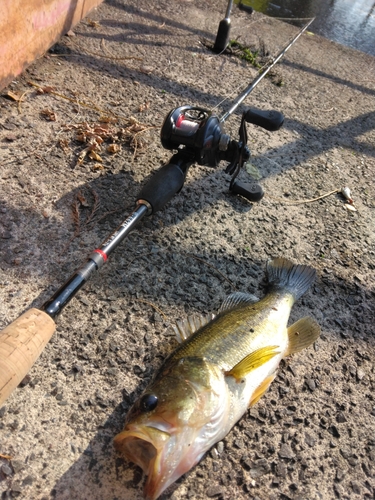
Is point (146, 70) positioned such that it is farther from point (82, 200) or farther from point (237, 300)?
point (237, 300)

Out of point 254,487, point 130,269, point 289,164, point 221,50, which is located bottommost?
point 254,487

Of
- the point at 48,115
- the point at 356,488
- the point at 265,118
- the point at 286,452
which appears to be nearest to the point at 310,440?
the point at 286,452

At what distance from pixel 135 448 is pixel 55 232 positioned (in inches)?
54.7

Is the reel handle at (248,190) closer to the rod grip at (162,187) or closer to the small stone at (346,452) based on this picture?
the rod grip at (162,187)

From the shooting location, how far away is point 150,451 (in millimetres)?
1589

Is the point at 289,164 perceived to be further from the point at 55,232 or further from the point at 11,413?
the point at 11,413

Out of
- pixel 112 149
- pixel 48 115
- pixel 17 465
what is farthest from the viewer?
pixel 48 115

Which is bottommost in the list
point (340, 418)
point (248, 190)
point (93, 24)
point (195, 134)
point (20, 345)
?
point (340, 418)

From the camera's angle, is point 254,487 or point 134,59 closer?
point 254,487

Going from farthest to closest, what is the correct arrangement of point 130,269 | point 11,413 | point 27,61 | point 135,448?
point 27,61 → point 130,269 → point 11,413 → point 135,448

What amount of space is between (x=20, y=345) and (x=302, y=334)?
1.44 meters

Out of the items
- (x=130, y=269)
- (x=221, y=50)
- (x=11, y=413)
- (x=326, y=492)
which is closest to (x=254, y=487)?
(x=326, y=492)

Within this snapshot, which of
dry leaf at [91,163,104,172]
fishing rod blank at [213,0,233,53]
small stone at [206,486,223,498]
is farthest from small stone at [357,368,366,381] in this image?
fishing rod blank at [213,0,233,53]

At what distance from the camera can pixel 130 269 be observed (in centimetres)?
247
